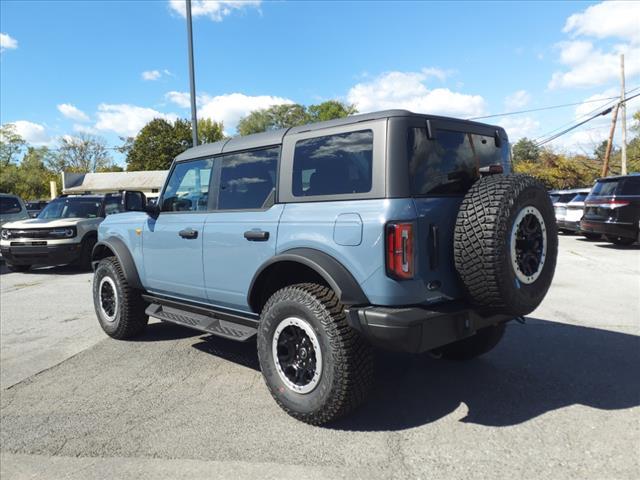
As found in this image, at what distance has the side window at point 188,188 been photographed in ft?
14.6

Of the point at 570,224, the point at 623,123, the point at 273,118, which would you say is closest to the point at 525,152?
the point at 273,118

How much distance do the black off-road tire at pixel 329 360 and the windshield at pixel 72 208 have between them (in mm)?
10261

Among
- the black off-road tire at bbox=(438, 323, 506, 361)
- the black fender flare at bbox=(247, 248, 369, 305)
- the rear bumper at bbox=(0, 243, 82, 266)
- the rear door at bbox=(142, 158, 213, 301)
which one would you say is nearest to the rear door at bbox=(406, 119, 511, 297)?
the black fender flare at bbox=(247, 248, 369, 305)

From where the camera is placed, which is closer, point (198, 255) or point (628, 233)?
point (198, 255)

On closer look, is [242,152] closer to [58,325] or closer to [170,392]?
[170,392]

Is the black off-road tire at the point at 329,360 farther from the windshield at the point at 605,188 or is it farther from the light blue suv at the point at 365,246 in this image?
the windshield at the point at 605,188

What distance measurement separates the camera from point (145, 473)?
2.75 m

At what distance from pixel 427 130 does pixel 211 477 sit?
2.45 m

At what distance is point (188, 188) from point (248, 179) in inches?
36.0

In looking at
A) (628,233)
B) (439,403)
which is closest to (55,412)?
(439,403)

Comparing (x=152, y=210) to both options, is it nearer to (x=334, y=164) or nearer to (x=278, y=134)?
(x=278, y=134)

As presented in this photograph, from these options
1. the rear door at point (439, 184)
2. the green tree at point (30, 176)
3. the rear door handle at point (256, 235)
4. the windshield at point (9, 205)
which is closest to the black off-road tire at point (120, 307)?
the rear door handle at point (256, 235)

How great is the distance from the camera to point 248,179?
4008 mm

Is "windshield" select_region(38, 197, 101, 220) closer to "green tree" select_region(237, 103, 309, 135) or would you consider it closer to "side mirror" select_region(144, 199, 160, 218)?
"side mirror" select_region(144, 199, 160, 218)
